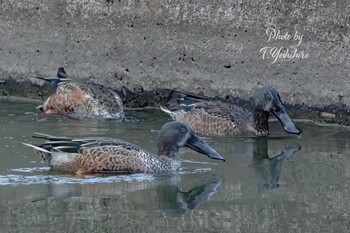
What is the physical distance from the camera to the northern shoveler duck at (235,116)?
43.8ft

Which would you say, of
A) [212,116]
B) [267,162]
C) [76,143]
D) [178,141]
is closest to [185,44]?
[212,116]

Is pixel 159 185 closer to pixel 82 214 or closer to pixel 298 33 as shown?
pixel 82 214

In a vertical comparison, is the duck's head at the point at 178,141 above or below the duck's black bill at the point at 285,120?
below

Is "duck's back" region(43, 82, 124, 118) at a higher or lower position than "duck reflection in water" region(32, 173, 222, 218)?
higher

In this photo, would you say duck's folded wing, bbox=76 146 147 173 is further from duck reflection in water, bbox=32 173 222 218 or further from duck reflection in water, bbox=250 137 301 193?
duck reflection in water, bbox=250 137 301 193

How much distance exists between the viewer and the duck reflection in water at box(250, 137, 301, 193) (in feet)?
35.8

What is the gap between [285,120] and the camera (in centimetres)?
1325

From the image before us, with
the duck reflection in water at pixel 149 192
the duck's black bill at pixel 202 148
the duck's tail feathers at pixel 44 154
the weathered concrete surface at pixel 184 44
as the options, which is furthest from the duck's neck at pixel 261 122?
the duck's tail feathers at pixel 44 154

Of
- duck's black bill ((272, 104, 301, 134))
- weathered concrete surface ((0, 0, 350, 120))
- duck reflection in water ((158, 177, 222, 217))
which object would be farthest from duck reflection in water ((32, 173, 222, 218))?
weathered concrete surface ((0, 0, 350, 120))

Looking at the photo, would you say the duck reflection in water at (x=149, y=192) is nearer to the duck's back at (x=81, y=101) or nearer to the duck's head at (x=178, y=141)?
the duck's head at (x=178, y=141)

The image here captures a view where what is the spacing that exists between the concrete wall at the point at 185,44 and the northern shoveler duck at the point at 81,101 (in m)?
0.64

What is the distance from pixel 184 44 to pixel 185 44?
0.01 m

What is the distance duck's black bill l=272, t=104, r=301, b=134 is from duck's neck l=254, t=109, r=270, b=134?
12cm

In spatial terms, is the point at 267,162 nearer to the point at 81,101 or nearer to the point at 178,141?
the point at 178,141
